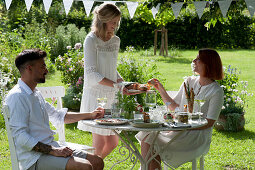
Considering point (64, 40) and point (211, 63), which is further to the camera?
point (64, 40)

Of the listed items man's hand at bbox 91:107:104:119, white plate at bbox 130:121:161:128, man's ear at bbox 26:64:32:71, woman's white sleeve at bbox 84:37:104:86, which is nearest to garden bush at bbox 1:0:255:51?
woman's white sleeve at bbox 84:37:104:86

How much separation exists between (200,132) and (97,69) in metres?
1.09

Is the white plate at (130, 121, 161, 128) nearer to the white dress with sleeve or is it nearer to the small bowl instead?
the small bowl

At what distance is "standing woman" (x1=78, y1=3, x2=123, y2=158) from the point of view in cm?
356

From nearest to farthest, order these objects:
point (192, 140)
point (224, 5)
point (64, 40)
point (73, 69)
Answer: point (192, 140), point (224, 5), point (73, 69), point (64, 40)

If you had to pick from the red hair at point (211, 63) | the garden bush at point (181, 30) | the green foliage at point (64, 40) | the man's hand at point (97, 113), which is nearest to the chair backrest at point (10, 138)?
the man's hand at point (97, 113)

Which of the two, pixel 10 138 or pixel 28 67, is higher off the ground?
pixel 28 67

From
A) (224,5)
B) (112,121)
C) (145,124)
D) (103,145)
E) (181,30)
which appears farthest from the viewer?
(181,30)

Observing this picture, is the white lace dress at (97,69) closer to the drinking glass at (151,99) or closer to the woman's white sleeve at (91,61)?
the woman's white sleeve at (91,61)

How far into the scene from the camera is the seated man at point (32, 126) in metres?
2.76

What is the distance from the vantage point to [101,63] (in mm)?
3658

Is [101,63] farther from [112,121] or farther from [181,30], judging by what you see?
[181,30]

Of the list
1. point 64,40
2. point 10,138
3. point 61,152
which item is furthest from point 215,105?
point 64,40

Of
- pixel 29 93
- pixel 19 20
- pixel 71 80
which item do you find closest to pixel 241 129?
pixel 71 80
